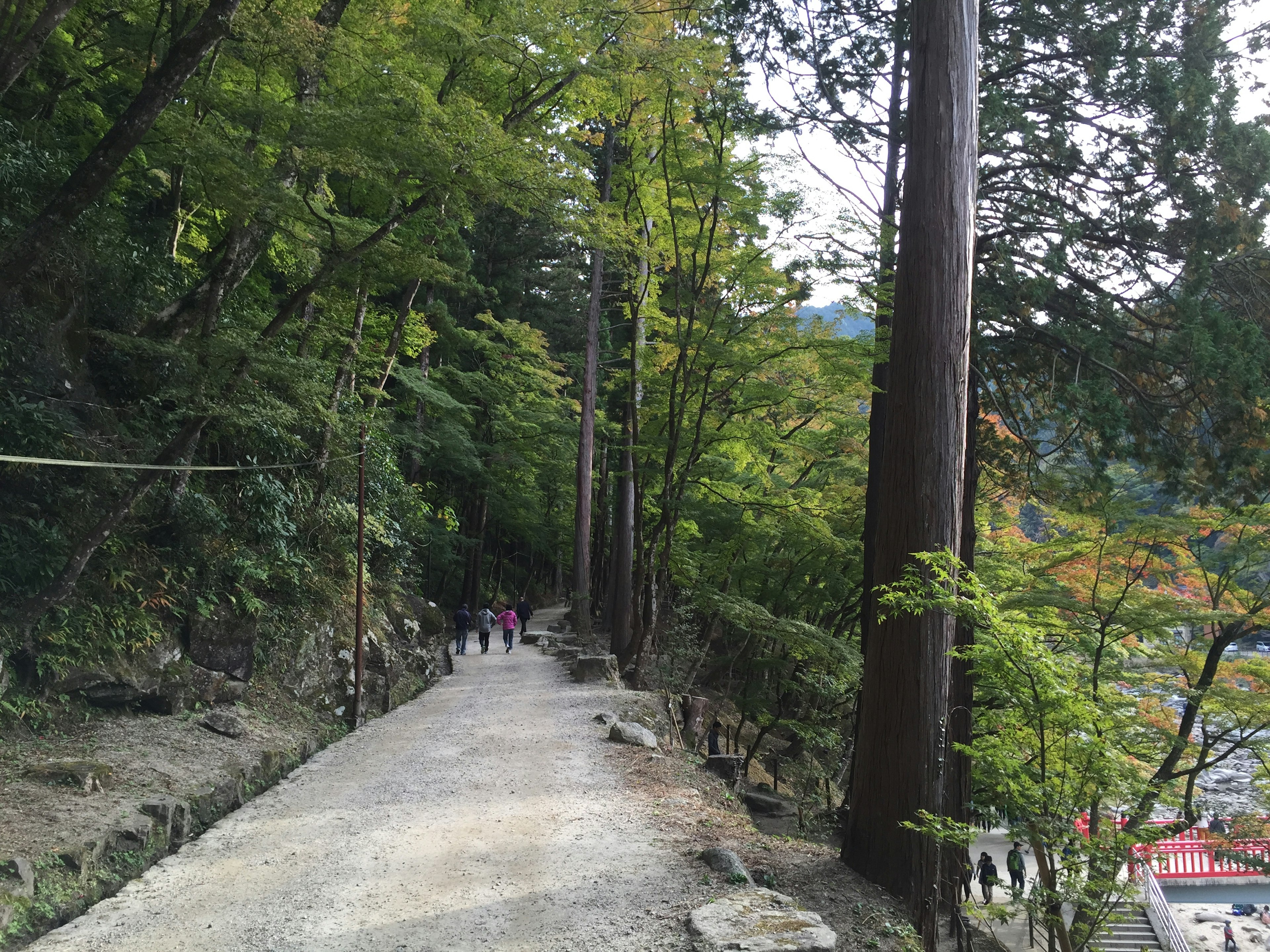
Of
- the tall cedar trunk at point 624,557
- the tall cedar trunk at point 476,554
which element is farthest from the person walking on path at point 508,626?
the tall cedar trunk at point 476,554

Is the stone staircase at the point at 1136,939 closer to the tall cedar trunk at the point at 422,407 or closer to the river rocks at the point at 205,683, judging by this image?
the river rocks at the point at 205,683

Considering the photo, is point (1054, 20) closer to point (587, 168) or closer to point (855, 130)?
point (855, 130)

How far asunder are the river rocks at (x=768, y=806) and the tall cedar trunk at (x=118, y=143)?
10.5 metres

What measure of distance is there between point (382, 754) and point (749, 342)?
744 cm

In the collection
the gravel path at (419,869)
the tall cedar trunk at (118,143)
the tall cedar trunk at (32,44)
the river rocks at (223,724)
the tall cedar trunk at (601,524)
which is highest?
the tall cedar trunk at (32,44)

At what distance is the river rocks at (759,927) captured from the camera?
3.93 metres

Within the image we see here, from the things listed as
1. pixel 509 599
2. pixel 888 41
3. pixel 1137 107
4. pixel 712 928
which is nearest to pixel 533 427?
pixel 509 599

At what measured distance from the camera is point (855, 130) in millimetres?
9242

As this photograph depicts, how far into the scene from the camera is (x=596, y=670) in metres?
13.7

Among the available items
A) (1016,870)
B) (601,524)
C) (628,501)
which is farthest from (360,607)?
(601,524)

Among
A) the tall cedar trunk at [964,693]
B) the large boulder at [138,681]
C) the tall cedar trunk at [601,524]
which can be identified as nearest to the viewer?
the large boulder at [138,681]

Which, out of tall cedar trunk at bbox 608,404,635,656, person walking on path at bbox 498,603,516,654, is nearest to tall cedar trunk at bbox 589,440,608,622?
person walking on path at bbox 498,603,516,654

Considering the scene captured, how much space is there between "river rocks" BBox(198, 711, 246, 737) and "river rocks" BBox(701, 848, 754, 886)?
5.20 m

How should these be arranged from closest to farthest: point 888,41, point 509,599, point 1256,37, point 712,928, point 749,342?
point 712,928, point 1256,37, point 888,41, point 749,342, point 509,599
